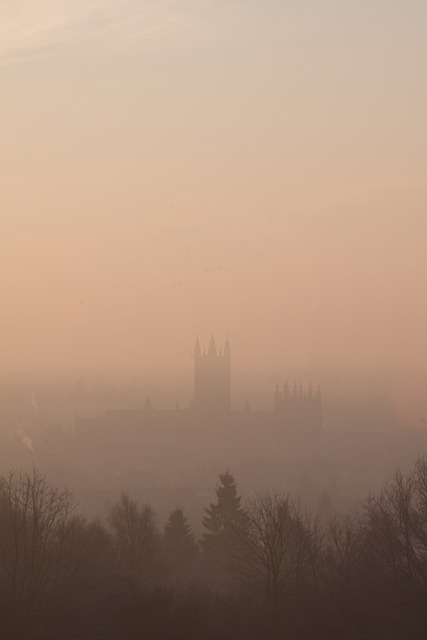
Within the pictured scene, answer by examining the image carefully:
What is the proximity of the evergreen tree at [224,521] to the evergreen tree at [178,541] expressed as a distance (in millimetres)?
1138

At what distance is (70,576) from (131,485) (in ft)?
440

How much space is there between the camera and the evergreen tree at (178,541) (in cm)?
5419

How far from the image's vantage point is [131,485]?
167m

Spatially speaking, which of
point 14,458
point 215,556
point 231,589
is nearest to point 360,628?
point 231,589

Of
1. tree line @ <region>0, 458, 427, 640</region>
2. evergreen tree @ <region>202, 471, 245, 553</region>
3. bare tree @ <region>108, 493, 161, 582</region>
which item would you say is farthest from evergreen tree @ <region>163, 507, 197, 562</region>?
tree line @ <region>0, 458, 427, 640</region>

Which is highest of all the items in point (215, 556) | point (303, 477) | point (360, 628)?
point (303, 477)

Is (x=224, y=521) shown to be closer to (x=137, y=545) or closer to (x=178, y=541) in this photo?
(x=178, y=541)

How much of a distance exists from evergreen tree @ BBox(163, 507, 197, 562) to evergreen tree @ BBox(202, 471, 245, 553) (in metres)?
1.14

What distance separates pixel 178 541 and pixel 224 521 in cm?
464

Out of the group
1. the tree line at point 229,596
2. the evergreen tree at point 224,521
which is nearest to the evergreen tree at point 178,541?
the evergreen tree at point 224,521

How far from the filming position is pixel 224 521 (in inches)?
2333

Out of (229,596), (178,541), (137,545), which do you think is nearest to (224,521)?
(178,541)

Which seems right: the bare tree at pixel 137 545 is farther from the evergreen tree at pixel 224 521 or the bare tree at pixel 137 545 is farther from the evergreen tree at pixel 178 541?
the evergreen tree at pixel 224 521

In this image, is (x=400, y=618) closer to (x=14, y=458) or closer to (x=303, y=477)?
(x=303, y=477)
